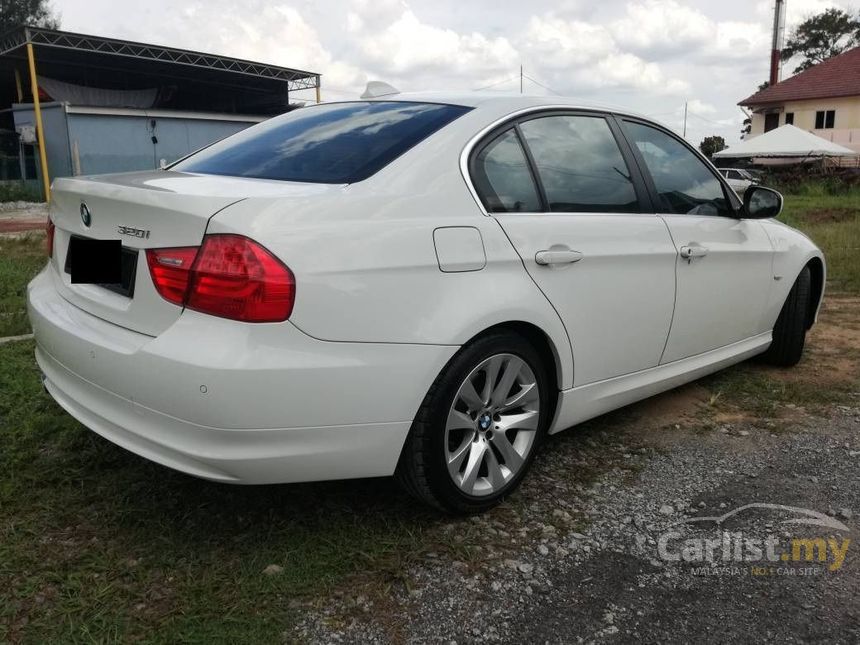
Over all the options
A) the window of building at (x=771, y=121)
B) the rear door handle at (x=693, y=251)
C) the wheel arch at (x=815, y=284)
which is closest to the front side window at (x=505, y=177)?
the rear door handle at (x=693, y=251)

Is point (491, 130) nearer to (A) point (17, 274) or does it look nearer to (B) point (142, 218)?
(B) point (142, 218)

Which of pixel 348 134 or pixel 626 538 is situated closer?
pixel 626 538

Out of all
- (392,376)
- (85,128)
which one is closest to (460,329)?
(392,376)

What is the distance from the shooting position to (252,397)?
220cm

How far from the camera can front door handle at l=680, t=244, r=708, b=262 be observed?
3.49m

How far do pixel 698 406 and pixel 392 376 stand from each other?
2.35 meters

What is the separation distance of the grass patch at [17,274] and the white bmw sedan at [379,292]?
2267mm

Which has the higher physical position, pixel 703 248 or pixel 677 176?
pixel 677 176

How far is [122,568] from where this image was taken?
248cm

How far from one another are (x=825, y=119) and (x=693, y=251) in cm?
4198

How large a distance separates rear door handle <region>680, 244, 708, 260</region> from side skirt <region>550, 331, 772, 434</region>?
51 cm

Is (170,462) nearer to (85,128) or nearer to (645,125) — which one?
(645,125)

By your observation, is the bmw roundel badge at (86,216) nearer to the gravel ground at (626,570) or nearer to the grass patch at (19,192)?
the gravel ground at (626,570)

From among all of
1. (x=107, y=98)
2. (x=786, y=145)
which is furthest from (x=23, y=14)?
(x=786, y=145)
